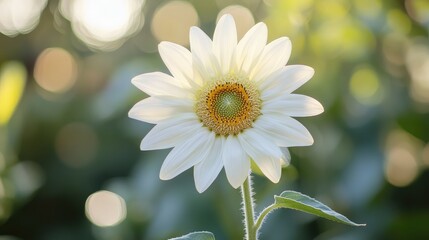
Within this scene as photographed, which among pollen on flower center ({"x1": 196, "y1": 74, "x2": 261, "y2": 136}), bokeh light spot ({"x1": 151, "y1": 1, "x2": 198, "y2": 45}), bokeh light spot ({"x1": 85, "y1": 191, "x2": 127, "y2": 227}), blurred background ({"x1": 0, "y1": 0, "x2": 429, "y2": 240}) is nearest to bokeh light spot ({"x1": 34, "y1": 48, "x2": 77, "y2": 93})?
blurred background ({"x1": 0, "y1": 0, "x2": 429, "y2": 240})

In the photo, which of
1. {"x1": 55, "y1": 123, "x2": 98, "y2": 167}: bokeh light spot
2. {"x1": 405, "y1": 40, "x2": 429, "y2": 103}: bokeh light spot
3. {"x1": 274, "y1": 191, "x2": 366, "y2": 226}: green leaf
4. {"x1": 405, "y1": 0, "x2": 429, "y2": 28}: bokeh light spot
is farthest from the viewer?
{"x1": 55, "y1": 123, "x2": 98, "y2": 167}: bokeh light spot

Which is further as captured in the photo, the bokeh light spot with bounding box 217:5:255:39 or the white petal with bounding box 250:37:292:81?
the bokeh light spot with bounding box 217:5:255:39

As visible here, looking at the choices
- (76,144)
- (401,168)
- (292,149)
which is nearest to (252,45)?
(292,149)

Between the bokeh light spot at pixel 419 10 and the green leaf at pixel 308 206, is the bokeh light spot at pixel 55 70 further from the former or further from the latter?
the green leaf at pixel 308 206

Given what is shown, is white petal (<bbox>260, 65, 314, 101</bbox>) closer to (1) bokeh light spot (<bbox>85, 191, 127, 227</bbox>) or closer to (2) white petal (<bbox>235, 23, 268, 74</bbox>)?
(2) white petal (<bbox>235, 23, 268, 74</bbox>)

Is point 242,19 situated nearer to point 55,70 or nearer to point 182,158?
point 55,70

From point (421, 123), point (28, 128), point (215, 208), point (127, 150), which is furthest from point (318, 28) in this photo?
point (28, 128)
